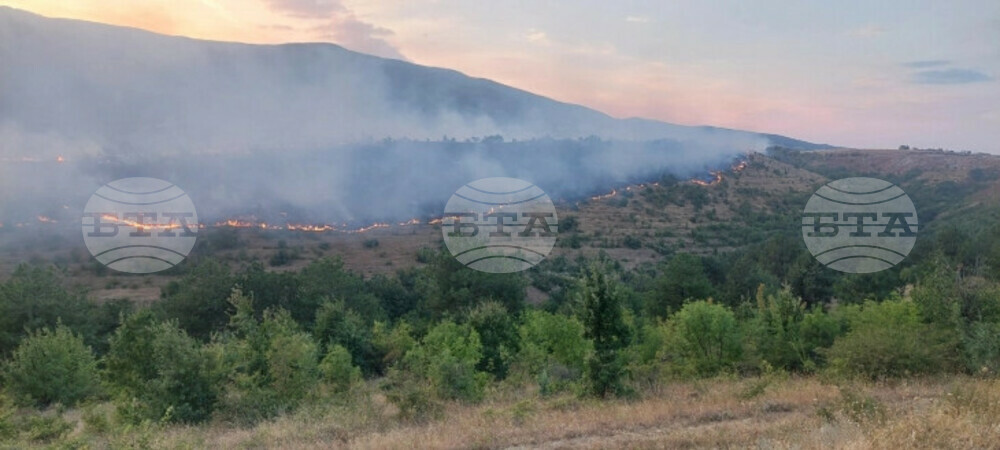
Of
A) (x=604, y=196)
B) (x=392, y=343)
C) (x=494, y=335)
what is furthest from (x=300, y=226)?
(x=494, y=335)

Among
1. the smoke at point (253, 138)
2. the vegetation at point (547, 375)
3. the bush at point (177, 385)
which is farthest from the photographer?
the smoke at point (253, 138)

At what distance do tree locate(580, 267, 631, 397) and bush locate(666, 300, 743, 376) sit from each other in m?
4.03

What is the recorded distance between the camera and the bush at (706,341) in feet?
47.0

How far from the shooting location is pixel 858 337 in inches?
472

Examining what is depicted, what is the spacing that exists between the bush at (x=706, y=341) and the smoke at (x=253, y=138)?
57.9 meters

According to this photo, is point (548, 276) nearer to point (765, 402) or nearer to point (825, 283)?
point (825, 283)

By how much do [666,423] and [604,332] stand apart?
8.73 feet

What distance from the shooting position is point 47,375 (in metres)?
15.9

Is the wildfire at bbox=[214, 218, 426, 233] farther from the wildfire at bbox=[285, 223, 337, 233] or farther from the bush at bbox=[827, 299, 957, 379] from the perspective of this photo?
the bush at bbox=[827, 299, 957, 379]

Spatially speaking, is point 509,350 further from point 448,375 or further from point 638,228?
point 638,228

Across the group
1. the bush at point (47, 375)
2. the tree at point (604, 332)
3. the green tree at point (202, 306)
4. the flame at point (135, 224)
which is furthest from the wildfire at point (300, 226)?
the tree at point (604, 332)

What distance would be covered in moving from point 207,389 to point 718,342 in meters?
11.2

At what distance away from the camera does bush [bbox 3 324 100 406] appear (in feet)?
51.8

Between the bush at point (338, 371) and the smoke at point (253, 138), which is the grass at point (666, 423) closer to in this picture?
the bush at point (338, 371)
